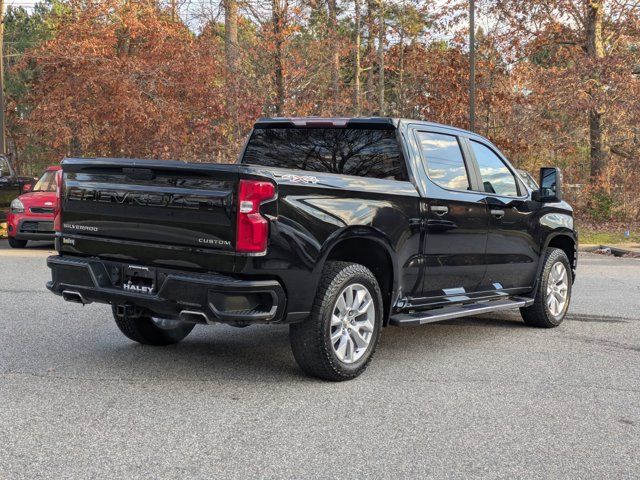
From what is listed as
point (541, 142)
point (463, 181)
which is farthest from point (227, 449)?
point (541, 142)

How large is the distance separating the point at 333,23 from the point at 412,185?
23.5 metres

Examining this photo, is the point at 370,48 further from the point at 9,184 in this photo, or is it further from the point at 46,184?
the point at 46,184

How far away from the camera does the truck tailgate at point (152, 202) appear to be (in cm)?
482

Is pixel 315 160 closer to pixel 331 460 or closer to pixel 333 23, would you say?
pixel 331 460

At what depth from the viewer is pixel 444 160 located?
6.50 metres

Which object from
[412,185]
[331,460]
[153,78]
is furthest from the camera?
[153,78]

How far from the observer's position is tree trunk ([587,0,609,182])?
25625 millimetres

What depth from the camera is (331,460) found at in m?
3.87

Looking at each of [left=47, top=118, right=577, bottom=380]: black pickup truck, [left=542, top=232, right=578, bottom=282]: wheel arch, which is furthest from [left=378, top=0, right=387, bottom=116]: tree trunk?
[left=47, top=118, right=577, bottom=380]: black pickup truck

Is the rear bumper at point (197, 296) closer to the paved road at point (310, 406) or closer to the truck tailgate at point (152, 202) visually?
the truck tailgate at point (152, 202)

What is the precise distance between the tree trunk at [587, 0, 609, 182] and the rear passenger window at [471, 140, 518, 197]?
19435mm

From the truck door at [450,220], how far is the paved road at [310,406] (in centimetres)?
63

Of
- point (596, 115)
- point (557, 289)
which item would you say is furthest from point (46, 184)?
point (596, 115)

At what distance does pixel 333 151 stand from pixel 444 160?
0.97 meters
